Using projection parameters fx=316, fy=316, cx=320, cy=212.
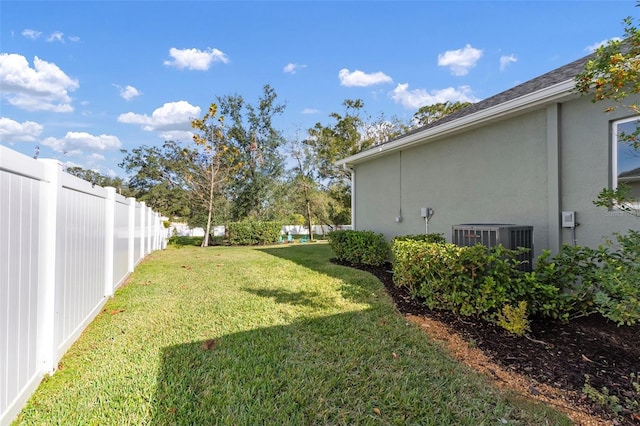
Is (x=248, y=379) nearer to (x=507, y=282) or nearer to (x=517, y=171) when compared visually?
(x=507, y=282)

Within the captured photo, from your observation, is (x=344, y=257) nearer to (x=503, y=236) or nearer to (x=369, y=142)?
(x=503, y=236)

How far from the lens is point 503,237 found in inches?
181

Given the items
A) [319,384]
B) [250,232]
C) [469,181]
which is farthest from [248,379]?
[250,232]

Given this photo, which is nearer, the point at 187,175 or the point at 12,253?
the point at 12,253

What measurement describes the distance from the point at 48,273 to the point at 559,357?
15.3 ft

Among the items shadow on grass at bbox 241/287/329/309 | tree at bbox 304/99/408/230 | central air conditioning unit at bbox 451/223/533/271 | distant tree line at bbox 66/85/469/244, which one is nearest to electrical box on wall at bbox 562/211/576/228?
central air conditioning unit at bbox 451/223/533/271

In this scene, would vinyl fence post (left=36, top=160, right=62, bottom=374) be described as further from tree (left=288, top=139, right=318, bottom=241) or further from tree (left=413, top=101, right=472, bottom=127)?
tree (left=413, top=101, right=472, bottom=127)

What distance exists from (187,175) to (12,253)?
701 inches

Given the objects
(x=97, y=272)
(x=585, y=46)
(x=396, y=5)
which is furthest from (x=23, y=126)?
(x=585, y=46)

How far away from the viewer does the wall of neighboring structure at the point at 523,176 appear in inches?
176

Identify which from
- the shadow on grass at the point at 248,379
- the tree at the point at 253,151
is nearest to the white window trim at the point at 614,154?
the shadow on grass at the point at 248,379

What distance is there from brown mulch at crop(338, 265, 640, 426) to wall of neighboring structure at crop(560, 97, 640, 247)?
4.10 ft

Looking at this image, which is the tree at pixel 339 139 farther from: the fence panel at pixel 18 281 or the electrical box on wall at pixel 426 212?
the fence panel at pixel 18 281

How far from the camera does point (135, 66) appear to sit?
41.0 feet
